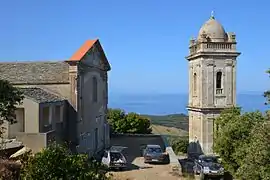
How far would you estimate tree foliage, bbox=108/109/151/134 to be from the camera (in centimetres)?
5050

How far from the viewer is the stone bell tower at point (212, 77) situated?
1612 inches

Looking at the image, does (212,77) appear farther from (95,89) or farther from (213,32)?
(95,89)

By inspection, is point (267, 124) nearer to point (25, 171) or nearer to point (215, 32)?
point (25, 171)

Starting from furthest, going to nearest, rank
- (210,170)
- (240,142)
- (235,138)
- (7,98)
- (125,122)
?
(125,122), (210,170), (235,138), (240,142), (7,98)

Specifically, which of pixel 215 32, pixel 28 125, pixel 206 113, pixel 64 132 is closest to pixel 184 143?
pixel 206 113

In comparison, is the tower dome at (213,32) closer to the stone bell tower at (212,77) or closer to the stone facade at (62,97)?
the stone bell tower at (212,77)

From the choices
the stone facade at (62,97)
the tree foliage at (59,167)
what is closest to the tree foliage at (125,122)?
the stone facade at (62,97)

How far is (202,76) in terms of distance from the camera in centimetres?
4094

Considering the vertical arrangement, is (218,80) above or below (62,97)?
above

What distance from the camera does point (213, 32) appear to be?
42.1m

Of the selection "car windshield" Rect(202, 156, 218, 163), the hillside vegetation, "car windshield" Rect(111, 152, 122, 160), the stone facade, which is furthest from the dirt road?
the hillside vegetation

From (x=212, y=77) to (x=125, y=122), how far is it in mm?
13461

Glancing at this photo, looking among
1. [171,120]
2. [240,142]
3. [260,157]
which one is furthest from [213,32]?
[171,120]

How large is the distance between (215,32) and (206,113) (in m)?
7.38
